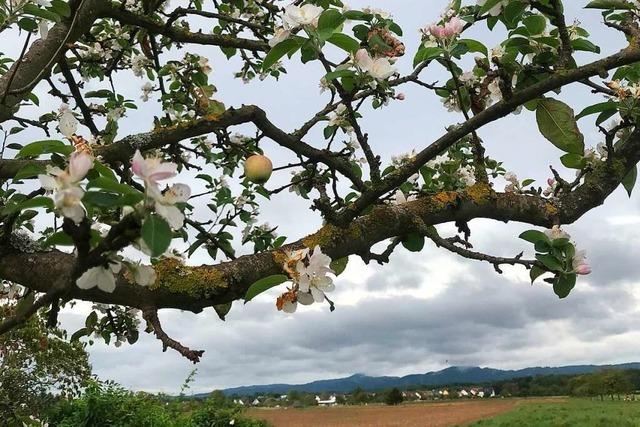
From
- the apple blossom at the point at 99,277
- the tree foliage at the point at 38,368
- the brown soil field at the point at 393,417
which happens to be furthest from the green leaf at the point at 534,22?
the brown soil field at the point at 393,417

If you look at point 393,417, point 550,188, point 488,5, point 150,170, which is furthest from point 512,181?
point 393,417

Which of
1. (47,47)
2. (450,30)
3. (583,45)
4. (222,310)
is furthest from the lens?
(47,47)

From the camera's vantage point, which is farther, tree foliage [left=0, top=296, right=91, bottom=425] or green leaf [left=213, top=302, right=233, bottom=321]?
tree foliage [left=0, top=296, right=91, bottom=425]

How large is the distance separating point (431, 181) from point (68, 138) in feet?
5.88

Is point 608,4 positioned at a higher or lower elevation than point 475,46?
higher

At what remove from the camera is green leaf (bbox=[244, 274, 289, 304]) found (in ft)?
3.95

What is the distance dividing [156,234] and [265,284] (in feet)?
1.30

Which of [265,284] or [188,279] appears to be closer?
[265,284]

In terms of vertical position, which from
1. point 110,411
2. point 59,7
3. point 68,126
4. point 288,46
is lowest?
point 110,411

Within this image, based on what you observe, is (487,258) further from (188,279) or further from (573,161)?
(188,279)

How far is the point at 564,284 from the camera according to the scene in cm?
183

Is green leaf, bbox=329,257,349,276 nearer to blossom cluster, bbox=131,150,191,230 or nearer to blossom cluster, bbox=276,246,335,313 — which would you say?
blossom cluster, bbox=276,246,335,313

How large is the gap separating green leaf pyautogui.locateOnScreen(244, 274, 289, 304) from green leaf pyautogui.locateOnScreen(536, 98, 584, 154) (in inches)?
42.4

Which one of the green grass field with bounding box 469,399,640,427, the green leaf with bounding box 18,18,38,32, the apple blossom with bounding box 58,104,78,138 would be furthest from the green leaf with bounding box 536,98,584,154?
the green grass field with bounding box 469,399,640,427
